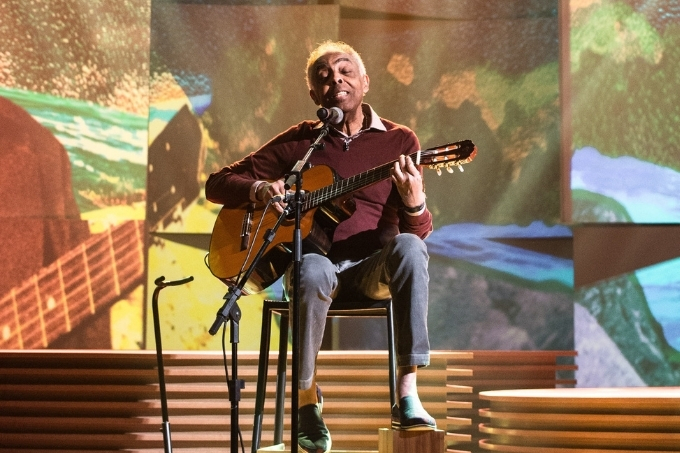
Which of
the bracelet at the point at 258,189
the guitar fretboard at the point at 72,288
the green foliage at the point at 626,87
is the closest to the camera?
the bracelet at the point at 258,189

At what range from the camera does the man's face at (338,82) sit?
330cm

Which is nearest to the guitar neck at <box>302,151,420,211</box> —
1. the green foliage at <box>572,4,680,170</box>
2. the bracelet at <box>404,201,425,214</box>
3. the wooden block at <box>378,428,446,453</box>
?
the bracelet at <box>404,201,425,214</box>

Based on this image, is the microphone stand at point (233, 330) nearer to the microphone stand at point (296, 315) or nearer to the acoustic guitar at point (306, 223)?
the microphone stand at point (296, 315)

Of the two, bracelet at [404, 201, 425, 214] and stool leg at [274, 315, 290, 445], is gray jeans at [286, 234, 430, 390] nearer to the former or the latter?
bracelet at [404, 201, 425, 214]

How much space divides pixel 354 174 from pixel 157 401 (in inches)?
51.1

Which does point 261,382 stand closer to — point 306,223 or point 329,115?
point 306,223

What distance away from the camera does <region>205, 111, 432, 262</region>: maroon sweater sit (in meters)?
3.18

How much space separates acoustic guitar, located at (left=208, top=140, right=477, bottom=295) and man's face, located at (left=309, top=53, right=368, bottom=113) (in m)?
0.27

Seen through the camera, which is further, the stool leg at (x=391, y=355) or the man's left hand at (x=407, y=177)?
the stool leg at (x=391, y=355)

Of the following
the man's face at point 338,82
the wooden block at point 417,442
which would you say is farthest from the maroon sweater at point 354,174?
the wooden block at point 417,442

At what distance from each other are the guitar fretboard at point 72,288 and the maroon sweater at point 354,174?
2.06m

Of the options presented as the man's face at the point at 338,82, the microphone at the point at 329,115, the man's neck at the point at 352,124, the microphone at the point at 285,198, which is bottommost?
the microphone at the point at 285,198

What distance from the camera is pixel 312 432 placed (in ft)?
9.20

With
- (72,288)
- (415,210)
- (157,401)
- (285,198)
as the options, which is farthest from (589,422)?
(72,288)
